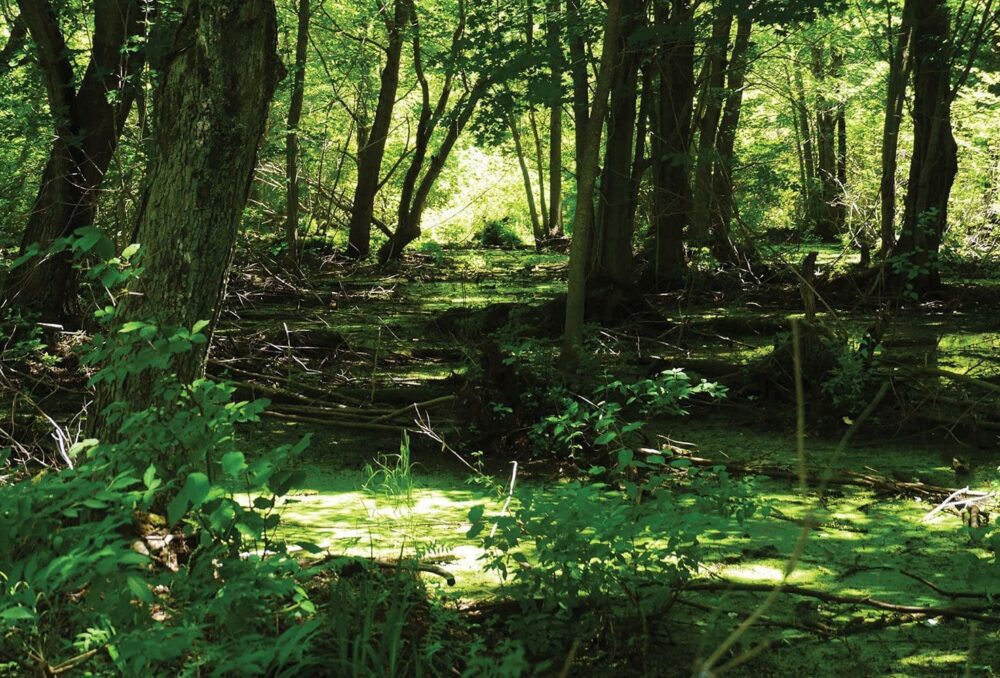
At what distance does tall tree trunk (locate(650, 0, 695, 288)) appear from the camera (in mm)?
8492

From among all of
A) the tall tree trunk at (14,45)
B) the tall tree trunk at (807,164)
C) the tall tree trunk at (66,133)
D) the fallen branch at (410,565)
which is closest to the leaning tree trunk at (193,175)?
the fallen branch at (410,565)

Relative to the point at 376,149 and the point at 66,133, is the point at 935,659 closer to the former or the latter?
the point at 66,133

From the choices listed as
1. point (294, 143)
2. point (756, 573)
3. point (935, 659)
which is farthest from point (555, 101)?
point (935, 659)

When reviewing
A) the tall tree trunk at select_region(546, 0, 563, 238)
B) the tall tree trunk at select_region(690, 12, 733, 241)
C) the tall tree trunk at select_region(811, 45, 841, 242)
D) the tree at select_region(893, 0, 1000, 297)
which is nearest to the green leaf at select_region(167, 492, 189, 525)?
the tall tree trunk at select_region(546, 0, 563, 238)

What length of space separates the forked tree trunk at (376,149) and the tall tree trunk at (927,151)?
735 centimetres

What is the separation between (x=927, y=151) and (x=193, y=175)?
723cm

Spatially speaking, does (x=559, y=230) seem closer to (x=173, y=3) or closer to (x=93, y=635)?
(x=173, y=3)

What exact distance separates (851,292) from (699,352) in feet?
10.4

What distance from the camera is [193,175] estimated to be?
3.32 m

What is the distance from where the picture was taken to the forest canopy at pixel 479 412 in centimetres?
248

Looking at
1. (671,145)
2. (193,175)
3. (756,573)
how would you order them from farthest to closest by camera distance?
(671,145) → (756,573) → (193,175)

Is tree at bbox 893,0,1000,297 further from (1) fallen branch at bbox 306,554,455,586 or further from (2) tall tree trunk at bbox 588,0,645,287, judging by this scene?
(1) fallen branch at bbox 306,554,455,586

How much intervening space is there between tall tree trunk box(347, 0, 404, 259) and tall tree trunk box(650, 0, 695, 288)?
5236 mm

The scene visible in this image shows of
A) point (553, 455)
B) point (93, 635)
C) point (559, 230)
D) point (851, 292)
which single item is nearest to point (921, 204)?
point (851, 292)
